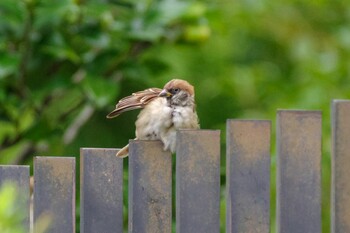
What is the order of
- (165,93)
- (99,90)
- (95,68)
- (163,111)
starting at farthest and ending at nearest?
(95,68), (99,90), (165,93), (163,111)

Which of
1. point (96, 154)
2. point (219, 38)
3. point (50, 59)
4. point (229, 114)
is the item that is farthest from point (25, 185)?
point (219, 38)

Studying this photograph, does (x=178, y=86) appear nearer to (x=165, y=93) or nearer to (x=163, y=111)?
(x=165, y=93)

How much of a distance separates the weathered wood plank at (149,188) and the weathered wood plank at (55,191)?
0.56ft

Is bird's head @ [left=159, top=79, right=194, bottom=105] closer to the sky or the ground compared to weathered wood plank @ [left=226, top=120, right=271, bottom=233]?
closer to the sky

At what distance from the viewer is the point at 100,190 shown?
2969 millimetres

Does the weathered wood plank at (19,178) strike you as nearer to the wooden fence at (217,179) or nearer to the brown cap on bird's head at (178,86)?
the wooden fence at (217,179)

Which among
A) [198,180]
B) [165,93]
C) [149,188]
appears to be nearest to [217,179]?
[198,180]

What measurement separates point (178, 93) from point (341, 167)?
1014 mm

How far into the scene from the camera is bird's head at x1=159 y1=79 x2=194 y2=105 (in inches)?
146

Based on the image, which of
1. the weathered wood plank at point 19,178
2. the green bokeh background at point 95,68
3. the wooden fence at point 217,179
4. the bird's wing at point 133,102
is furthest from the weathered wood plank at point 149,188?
the green bokeh background at point 95,68

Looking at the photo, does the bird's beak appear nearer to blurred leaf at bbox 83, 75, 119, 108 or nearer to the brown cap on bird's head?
the brown cap on bird's head

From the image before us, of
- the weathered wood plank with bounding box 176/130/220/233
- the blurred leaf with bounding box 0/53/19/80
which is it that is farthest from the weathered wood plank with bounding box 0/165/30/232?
the blurred leaf with bounding box 0/53/19/80

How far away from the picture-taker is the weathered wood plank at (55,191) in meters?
2.94

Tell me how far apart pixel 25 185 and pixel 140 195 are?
0.32 metres
